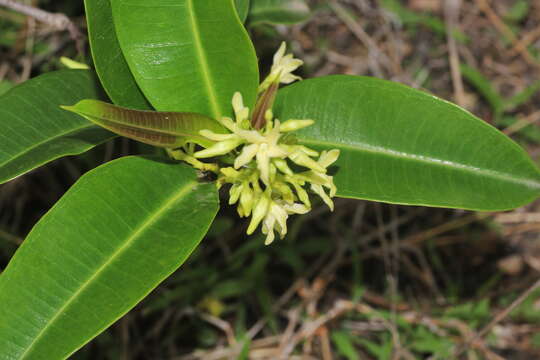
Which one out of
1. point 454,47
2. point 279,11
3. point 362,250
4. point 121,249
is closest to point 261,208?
point 121,249

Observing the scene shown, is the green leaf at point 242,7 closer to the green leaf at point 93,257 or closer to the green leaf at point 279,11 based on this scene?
the green leaf at point 279,11

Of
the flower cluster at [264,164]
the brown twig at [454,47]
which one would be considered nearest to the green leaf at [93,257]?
the flower cluster at [264,164]

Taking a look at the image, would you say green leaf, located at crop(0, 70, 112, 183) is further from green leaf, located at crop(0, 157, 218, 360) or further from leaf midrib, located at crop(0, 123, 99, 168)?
green leaf, located at crop(0, 157, 218, 360)

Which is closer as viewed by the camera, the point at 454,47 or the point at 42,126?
the point at 42,126

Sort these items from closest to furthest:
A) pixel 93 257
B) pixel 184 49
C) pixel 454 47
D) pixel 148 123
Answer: pixel 148 123 < pixel 93 257 < pixel 184 49 < pixel 454 47

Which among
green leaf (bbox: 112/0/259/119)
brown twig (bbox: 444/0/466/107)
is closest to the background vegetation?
brown twig (bbox: 444/0/466/107)

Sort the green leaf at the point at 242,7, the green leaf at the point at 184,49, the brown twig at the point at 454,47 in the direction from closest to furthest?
the green leaf at the point at 184,49 → the green leaf at the point at 242,7 → the brown twig at the point at 454,47

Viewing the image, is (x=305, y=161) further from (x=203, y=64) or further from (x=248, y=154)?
(x=203, y=64)
